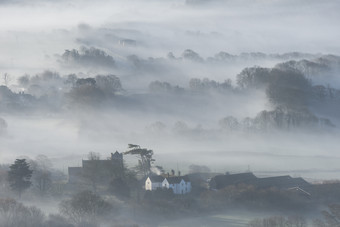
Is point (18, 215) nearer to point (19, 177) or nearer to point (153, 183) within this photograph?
point (19, 177)

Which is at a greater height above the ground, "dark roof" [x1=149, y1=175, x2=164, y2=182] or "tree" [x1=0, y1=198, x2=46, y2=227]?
"dark roof" [x1=149, y1=175, x2=164, y2=182]

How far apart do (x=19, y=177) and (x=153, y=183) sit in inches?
474

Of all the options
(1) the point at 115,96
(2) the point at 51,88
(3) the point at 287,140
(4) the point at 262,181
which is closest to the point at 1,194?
(4) the point at 262,181

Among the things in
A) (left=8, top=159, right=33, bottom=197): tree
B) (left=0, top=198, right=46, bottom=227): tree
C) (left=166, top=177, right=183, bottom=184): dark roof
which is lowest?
(left=0, top=198, right=46, bottom=227): tree

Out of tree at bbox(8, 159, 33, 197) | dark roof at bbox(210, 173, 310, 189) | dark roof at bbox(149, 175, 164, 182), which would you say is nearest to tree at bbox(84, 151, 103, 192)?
dark roof at bbox(149, 175, 164, 182)

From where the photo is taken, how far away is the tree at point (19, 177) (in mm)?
65750

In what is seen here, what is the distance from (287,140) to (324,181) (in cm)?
3291

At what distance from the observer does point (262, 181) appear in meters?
71.4

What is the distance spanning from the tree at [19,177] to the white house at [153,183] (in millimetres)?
10615

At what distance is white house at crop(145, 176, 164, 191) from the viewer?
68.8 metres

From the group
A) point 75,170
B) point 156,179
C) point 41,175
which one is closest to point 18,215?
point 41,175

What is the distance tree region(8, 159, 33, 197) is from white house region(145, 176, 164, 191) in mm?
10615

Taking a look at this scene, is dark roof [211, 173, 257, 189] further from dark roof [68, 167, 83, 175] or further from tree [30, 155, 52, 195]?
tree [30, 155, 52, 195]

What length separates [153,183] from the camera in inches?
2724
